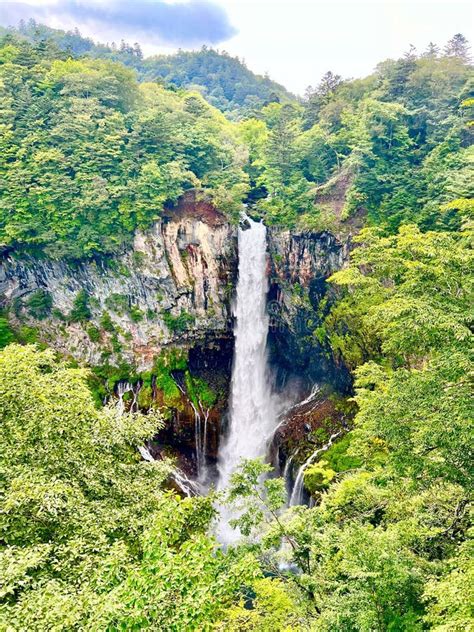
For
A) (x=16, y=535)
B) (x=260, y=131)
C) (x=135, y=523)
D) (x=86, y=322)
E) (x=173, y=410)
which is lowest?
(x=173, y=410)

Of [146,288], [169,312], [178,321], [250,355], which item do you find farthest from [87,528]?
[146,288]

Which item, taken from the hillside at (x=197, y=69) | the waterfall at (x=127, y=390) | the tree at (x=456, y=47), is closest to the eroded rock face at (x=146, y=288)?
the waterfall at (x=127, y=390)

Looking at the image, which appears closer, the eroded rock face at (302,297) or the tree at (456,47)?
the eroded rock face at (302,297)

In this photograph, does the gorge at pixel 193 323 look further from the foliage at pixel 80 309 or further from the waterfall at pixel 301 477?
the waterfall at pixel 301 477

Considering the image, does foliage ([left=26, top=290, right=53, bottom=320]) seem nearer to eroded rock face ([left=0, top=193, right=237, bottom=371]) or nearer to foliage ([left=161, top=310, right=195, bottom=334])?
eroded rock face ([left=0, top=193, right=237, bottom=371])

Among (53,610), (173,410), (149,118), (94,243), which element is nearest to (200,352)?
(173,410)

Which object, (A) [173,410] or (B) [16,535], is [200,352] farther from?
(B) [16,535]
